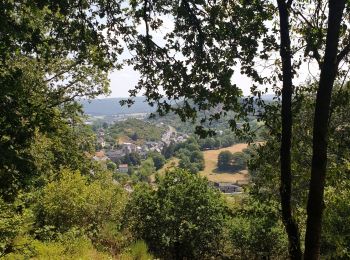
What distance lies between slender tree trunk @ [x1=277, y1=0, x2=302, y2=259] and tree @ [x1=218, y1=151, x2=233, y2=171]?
110533 millimetres

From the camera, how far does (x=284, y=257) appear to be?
15.9 meters

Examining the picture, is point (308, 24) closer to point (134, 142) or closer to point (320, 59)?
point (320, 59)

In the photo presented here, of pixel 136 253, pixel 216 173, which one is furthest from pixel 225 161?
pixel 136 253

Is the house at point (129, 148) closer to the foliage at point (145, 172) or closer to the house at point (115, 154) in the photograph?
the house at point (115, 154)

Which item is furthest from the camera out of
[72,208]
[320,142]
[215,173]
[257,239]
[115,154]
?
[115,154]

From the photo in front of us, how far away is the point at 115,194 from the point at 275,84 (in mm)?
10784

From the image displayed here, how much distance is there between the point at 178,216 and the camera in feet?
47.4

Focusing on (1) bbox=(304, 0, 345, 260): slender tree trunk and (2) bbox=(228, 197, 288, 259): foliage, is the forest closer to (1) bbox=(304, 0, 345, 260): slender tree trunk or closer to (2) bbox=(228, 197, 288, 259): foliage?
(1) bbox=(304, 0, 345, 260): slender tree trunk

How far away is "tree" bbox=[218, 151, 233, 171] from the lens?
115562 mm

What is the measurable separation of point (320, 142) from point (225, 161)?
370ft

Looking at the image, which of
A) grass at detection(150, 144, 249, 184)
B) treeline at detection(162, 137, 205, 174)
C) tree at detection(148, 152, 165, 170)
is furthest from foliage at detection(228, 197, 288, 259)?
tree at detection(148, 152, 165, 170)

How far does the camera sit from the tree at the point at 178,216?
14461 millimetres

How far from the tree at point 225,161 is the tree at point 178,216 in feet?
332

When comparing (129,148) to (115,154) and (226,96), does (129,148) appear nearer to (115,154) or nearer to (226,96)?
(115,154)
